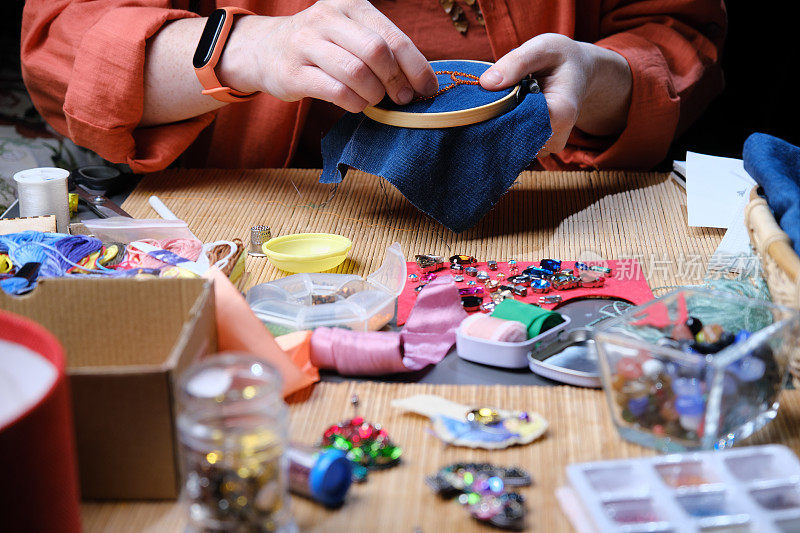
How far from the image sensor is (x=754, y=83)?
207cm

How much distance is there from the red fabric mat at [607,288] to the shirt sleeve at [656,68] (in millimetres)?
389

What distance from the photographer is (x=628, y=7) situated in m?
1.35

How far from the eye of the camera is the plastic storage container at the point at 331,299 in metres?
0.75

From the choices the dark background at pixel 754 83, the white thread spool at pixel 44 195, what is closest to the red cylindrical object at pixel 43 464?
the white thread spool at pixel 44 195

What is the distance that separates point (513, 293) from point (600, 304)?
0.31 ft

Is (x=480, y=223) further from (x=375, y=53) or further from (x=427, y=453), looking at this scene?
(x=427, y=453)

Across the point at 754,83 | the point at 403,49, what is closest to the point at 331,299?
the point at 403,49

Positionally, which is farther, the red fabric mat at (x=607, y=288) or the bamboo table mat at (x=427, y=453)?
the red fabric mat at (x=607, y=288)

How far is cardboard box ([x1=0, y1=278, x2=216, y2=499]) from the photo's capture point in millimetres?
500

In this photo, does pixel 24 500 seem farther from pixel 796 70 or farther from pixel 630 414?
pixel 796 70

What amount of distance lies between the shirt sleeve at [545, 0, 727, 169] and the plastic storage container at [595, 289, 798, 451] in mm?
653

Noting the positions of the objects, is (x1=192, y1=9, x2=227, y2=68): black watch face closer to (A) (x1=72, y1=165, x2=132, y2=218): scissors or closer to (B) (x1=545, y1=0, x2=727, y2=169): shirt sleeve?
(A) (x1=72, y1=165, x2=132, y2=218): scissors

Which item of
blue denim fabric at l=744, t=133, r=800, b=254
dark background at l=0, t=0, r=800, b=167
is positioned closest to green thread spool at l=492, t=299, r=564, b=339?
blue denim fabric at l=744, t=133, r=800, b=254

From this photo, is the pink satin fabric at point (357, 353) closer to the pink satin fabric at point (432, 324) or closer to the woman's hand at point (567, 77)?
the pink satin fabric at point (432, 324)
